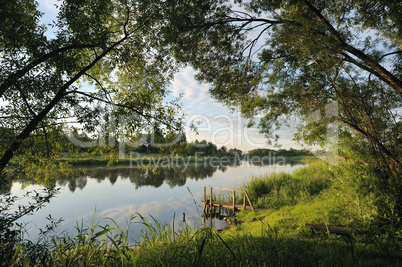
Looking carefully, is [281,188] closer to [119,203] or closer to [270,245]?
[270,245]

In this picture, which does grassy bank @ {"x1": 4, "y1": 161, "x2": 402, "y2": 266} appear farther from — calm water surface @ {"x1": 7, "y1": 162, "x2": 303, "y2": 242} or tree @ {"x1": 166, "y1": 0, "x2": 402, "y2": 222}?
calm water surface @ {"x1": 7, "y1": 162, "x2": 303, "y2": 242}

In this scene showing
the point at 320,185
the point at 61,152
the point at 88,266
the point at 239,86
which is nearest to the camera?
the point at 88,266

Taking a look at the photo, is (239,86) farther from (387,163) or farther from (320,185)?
(320,185)

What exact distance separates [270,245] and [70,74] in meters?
6.13

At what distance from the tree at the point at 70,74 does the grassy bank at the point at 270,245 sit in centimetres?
268

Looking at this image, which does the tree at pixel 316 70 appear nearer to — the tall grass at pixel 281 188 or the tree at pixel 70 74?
the tree at pixel 70 74

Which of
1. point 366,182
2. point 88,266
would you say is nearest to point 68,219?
point 88,266

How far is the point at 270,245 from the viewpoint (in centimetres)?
403

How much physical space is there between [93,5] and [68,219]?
13788 mm

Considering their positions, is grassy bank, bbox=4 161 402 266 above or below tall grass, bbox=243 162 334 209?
above

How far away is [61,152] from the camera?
730 centimetres

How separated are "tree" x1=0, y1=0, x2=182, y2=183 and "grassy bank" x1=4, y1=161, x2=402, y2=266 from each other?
2679mm

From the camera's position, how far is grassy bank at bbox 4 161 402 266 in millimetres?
3191

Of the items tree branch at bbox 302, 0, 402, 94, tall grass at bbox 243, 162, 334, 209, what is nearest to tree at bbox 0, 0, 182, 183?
tree branch at bbox 302, 0, 402, 94
